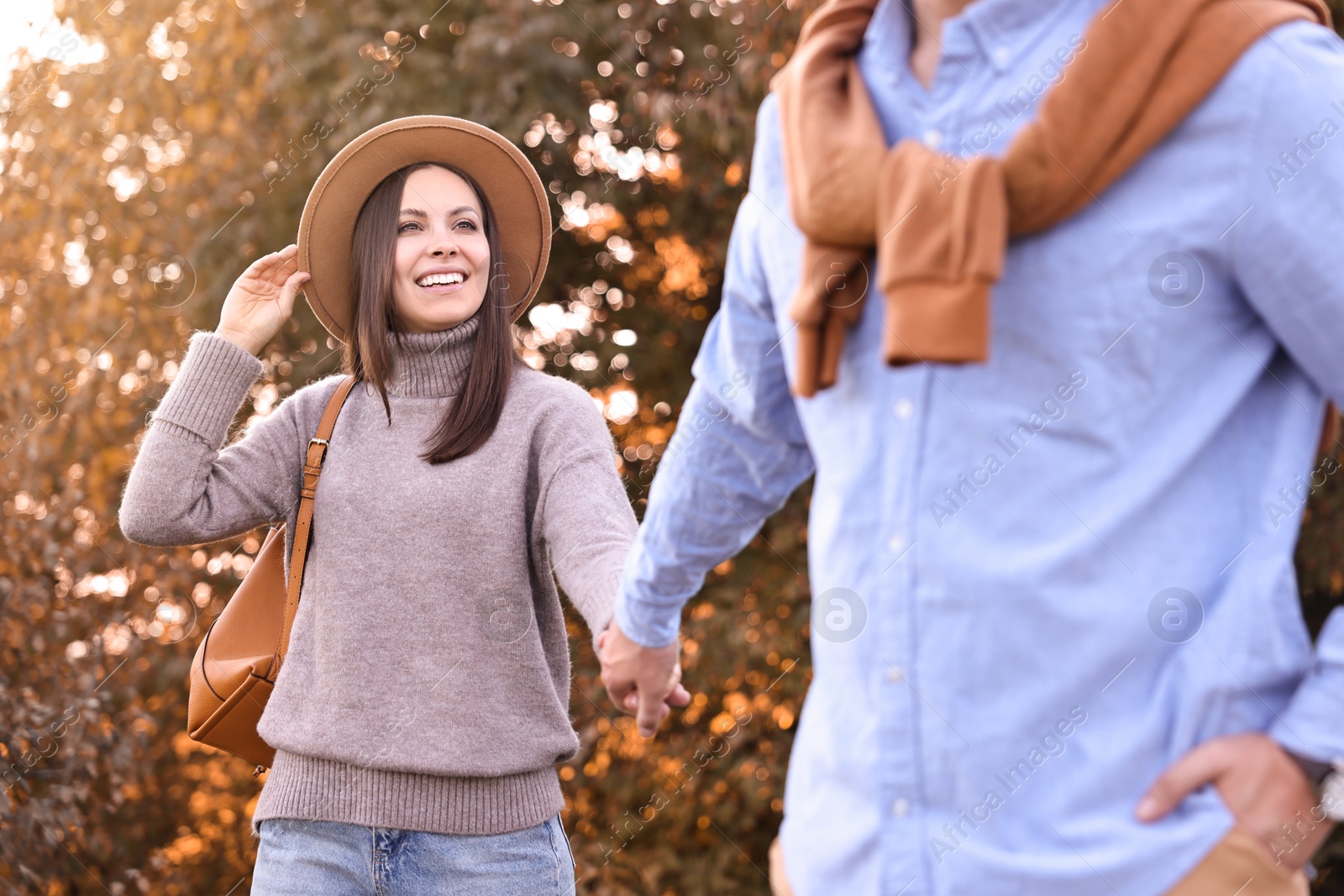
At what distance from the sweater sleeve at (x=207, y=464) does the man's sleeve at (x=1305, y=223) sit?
5.58 feet

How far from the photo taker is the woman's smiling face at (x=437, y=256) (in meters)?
2.30

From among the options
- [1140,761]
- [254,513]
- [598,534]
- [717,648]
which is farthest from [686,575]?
[717,648]

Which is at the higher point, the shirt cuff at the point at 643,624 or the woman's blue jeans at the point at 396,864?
the shirt cuff at the point at 643,624

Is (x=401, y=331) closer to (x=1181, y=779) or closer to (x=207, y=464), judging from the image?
(x=207, y=464)

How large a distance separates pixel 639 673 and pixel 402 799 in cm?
55

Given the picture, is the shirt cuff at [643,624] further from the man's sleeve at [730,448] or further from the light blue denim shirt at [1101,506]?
the light blue denim shirt at [1101,506]

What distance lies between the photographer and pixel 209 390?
2316 millimetres

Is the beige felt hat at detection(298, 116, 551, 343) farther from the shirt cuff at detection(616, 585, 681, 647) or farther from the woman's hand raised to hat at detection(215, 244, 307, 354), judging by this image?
the shirt cuff at detection(616, 585, 681, 647)

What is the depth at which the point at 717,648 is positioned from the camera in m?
4.09

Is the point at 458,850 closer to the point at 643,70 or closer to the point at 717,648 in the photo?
the point at 717,648

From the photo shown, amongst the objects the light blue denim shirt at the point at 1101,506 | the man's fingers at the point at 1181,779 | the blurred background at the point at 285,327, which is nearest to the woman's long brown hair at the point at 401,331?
the light blue denim shirt at the point at 1101,506

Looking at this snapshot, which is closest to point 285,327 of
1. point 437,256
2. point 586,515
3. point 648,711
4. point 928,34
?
point 437,256

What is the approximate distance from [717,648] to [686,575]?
253cm

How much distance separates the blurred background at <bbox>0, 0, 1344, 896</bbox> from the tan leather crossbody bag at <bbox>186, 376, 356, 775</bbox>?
1.93 m
